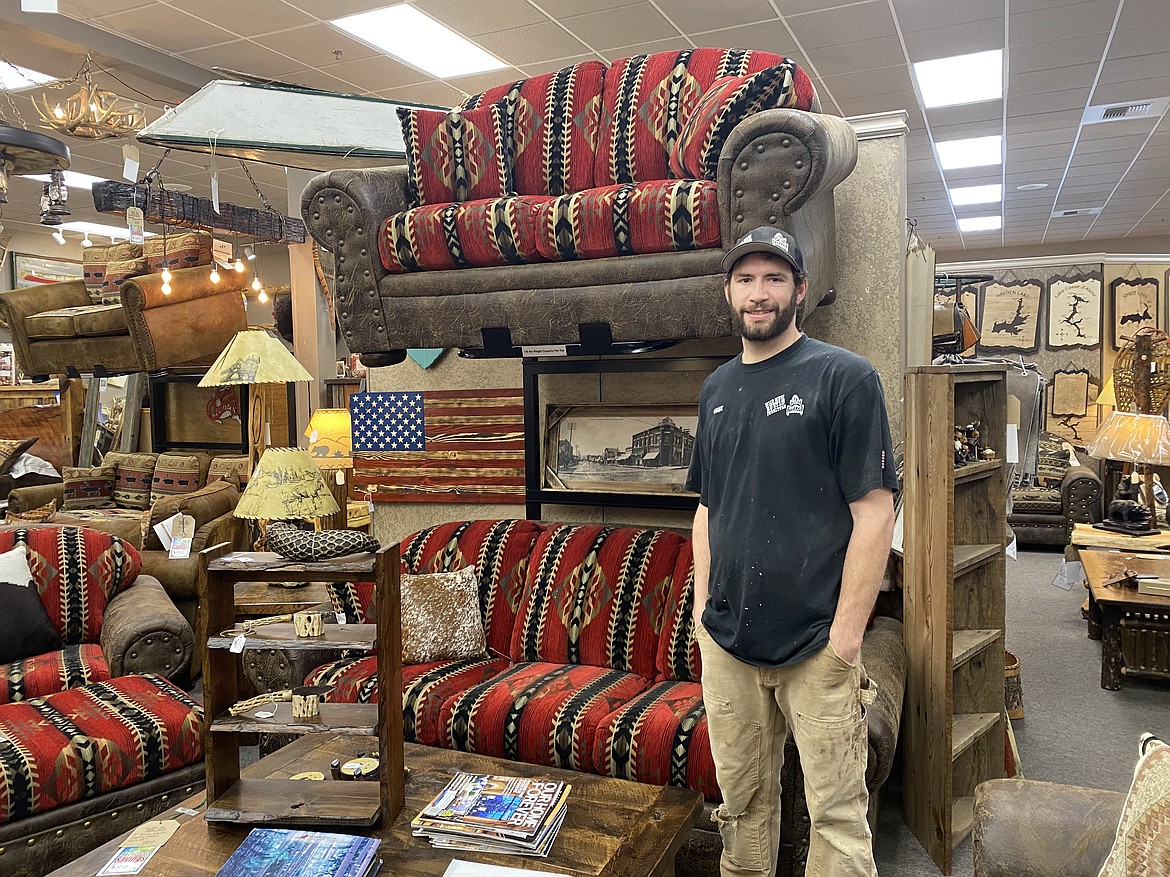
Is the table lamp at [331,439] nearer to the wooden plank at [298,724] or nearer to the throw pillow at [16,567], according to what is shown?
the throw pillow at [16,567]

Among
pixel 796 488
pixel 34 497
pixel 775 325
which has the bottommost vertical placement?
pixel 34 497

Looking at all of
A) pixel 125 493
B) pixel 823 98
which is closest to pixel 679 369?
pixel 823 98

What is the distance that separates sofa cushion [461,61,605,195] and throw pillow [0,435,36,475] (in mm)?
5929

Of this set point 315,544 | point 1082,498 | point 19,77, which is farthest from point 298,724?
point 1082,498

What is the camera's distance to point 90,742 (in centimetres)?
255

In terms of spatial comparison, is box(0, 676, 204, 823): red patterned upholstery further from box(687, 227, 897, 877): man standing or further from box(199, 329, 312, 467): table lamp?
box(687, 227, 897, 877): man standing

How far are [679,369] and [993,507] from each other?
1.15 meters

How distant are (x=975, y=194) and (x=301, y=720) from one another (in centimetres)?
952

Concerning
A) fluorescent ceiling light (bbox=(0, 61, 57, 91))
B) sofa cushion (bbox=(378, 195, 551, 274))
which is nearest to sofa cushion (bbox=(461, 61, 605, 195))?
sofa cushion (bbox=(378, 195, 551, 274))

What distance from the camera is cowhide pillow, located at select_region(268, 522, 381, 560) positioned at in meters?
2.10

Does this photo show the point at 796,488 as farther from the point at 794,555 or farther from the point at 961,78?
the point at 961,78

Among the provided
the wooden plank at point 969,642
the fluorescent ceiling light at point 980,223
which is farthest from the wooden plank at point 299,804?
the fluorescent ceiling light at point 980,223

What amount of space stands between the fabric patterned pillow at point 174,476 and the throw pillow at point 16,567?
271 cm

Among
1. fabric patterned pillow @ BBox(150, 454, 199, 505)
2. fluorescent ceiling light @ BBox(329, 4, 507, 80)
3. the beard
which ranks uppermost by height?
fluorescent ceiling light @ BBox(329, 4, 507, 80)
